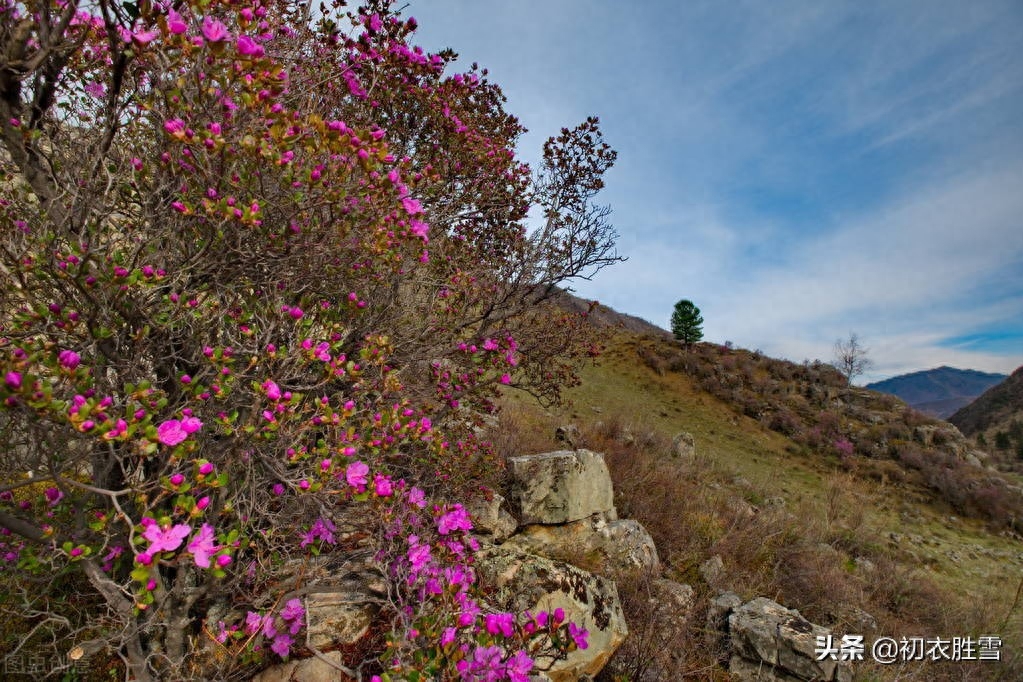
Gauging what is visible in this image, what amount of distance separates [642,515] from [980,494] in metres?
14.3

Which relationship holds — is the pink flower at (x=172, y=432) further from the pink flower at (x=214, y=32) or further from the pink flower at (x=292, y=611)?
the pink flower at (x=214, y=32)

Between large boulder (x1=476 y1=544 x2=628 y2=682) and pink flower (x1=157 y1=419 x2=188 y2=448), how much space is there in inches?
95.0

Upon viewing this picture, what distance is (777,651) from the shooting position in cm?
400

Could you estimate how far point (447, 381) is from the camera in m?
4.11

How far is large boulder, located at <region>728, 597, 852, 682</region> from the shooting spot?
155 inches

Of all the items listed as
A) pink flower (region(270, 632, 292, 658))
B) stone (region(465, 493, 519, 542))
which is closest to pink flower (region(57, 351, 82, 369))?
pink flower (region(270, 632, 292, 658))

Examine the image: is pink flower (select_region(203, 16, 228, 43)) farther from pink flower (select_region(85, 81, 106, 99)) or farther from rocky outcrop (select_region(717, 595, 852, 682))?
rocky outcrop (select_region(717, 595, 852, 682))

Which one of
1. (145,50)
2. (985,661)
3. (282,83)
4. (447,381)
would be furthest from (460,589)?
(985,661)

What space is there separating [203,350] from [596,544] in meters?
3.99

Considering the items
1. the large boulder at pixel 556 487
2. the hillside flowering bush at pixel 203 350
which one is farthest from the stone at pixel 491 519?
the hillside flowering bush at pixel 203 350

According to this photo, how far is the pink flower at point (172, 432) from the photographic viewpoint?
1.71 metres

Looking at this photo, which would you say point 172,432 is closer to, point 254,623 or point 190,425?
point 190,425

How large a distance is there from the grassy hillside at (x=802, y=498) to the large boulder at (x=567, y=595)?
0.34 meters

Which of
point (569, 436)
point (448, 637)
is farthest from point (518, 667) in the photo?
point (569, 436)
